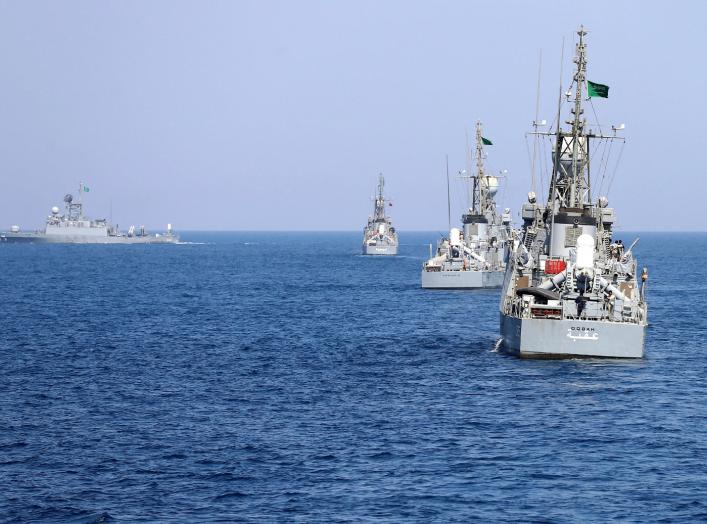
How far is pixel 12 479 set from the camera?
1173 inches

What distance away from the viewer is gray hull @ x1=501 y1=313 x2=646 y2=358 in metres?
48.4

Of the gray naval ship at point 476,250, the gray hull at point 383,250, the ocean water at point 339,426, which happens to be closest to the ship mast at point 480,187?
the gray naval ship at point 476,250

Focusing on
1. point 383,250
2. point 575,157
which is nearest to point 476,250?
point 575,157

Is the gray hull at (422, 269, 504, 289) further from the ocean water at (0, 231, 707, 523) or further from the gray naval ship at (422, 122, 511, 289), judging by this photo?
the ocean water at (0, 231, 707, 523)

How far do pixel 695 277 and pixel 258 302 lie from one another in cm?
6715

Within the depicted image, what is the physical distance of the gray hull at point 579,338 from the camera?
159 feet

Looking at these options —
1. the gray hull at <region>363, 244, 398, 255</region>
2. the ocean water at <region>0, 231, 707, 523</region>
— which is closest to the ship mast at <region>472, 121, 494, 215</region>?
the ocean water at <region>0, 231, 707, 523</region>

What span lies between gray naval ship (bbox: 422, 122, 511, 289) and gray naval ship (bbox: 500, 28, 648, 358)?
3902 cm

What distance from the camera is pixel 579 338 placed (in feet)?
159

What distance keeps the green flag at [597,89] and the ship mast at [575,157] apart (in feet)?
10.6

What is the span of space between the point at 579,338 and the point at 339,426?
16.8 m

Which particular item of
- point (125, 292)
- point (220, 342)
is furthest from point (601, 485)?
point (125, 292)

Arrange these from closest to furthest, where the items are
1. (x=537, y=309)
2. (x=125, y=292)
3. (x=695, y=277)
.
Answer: (x=537, y=309)
(x=125, y=292)
(x=695, y=277)

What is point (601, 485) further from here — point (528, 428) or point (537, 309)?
point (537, 309)
